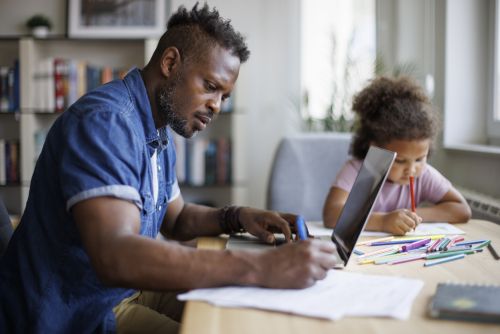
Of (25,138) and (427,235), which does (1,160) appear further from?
(427,235)

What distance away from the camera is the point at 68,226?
112 cm

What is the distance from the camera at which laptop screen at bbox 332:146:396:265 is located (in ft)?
3.72

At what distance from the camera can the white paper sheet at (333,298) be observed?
2.70ft

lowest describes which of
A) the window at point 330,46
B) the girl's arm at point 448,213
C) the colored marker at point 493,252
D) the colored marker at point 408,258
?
the colored marker at point 493,252

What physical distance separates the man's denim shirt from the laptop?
1.13 ft

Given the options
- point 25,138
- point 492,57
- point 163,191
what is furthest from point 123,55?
point 163,191

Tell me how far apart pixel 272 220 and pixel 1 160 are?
261 cm

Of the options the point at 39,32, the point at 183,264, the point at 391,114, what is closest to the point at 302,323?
the point at 183,264

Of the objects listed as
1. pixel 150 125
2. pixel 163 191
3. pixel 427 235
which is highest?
pixel 150 125

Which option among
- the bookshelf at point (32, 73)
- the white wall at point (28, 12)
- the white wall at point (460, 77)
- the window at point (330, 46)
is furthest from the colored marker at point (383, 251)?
the white wall at point (28, 12)

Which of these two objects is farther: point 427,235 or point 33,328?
point 427,235

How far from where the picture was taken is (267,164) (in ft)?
12.2

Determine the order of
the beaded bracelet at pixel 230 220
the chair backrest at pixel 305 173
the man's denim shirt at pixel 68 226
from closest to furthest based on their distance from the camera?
the man's denim shirt at pixel 68 226 → the beaded bracelet at pixel 230 220 → the chair backrest at pixel 305 173

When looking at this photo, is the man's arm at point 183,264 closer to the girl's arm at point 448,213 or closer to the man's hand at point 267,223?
the man's hand at point 267,223
